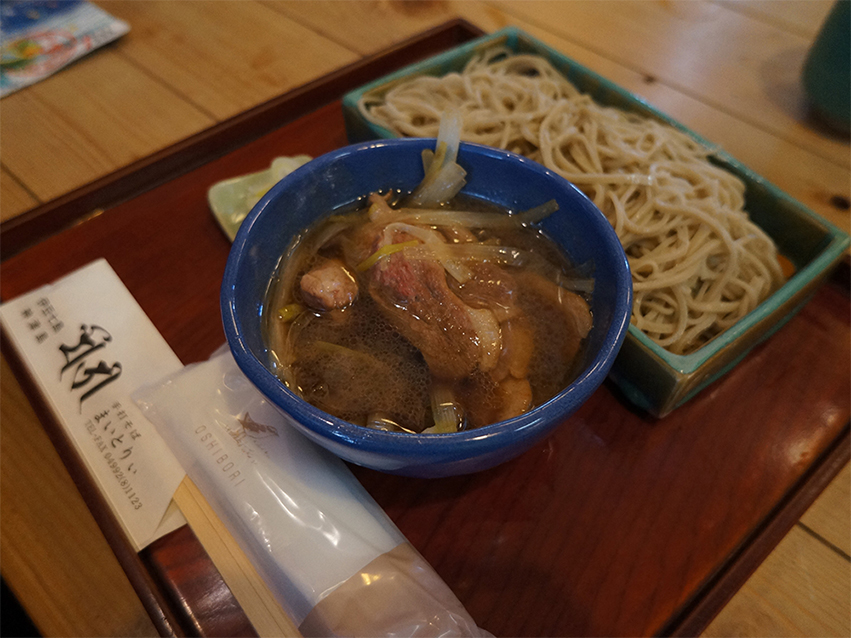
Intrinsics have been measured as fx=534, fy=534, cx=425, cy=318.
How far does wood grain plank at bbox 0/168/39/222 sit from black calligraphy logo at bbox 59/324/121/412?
506mm

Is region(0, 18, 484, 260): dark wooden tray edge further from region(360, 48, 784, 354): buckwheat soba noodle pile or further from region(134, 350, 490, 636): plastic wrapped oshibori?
region(134, 350, 490, 636): plastic wrapped oshibori

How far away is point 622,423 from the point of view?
1.03m

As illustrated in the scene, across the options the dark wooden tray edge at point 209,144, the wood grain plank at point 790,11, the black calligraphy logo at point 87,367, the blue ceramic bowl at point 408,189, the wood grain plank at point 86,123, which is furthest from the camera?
the wood grain plank at point 790,11

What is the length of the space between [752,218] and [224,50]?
1.72 metres

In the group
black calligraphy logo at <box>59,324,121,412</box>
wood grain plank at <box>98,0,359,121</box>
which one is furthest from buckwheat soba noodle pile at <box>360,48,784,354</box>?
black calligraphy logo at <box>59,324,121,412</box>

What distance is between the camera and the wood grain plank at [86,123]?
1.44 meters

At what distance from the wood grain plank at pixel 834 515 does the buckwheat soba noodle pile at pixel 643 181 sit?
34 centimetres

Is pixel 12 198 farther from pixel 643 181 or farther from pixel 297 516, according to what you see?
pixel 643 181

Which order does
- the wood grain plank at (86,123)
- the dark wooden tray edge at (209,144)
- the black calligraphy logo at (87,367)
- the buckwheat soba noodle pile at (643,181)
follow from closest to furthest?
the black calligraphy logo at (87,367)
the buckwheat soba noodle pile at (643,181)
the dark wooden tray edge at (209,144)
the wood grain plank at (86,123)

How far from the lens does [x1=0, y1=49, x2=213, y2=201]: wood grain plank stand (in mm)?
1444

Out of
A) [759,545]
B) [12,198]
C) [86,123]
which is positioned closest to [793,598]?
[759,545]

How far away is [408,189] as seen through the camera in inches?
42.8

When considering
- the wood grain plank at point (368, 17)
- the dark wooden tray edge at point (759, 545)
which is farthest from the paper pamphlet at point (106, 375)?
the wood grain plank at point (368, 17)

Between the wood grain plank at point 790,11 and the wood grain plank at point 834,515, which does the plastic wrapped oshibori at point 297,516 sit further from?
the wood grain plank at point 790,11
